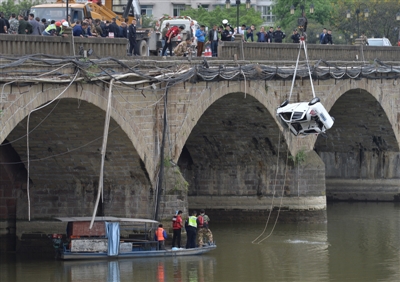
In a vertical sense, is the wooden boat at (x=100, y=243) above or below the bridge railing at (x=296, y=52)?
below

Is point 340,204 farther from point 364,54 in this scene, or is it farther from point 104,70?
point 104,70

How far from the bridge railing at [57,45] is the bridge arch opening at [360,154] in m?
22.0

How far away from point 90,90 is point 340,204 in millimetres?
25553

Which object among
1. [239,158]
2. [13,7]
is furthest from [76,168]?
[13,7]

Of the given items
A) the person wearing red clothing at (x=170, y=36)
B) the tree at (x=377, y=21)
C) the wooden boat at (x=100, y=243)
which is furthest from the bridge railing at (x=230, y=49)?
the tree at (x=377, y=21)

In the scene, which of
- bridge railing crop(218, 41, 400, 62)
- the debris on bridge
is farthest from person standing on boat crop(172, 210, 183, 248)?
bridge railing crop(218, 41, 400, 62)

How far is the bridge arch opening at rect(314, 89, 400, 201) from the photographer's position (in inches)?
2223

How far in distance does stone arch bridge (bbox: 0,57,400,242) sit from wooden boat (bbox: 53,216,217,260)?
4.93ft

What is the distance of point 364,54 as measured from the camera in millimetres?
53906

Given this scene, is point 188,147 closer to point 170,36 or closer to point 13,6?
point 170,36

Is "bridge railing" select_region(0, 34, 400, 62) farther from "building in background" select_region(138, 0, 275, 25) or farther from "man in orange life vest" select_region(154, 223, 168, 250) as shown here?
"building in background" select_region(138, 0, 275, 25)

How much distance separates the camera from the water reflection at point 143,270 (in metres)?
33.3

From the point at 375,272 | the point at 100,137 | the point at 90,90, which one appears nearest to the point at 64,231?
the point at 100,137

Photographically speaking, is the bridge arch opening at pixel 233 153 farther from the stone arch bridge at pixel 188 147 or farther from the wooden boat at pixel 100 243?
the wooden boat at pixel 100 243
